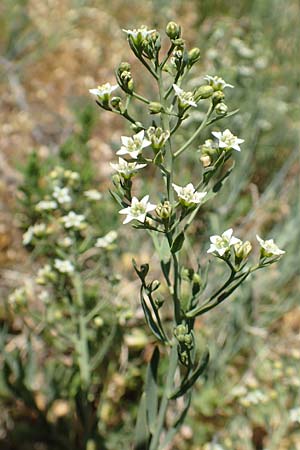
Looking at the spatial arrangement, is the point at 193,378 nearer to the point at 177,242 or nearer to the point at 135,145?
the point at 177,242

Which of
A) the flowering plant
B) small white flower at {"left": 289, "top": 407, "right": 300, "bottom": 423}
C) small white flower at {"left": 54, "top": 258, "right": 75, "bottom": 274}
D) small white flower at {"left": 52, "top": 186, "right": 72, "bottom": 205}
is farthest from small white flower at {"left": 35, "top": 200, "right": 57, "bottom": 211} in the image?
small white flower at {"left": 289, "top": 407, "right": 300, "bottom": 423}

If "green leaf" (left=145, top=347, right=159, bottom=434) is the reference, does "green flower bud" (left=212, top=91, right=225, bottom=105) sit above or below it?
above

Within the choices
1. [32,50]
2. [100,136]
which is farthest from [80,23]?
[100,136]

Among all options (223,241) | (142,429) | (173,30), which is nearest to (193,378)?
(142,429)

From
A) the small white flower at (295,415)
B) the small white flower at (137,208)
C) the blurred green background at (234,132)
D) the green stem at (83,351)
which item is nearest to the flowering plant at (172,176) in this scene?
the small white flower at (137,208)

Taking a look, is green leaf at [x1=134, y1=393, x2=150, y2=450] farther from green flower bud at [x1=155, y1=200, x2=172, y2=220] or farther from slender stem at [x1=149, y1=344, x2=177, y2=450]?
green flower bud at [x1=155, y1=200, x2=172, y2=220]

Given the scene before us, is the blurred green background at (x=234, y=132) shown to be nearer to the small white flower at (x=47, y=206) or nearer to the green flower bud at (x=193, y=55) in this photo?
the small white flower at (x=47, y=206)
